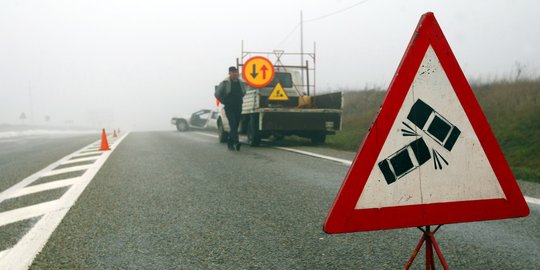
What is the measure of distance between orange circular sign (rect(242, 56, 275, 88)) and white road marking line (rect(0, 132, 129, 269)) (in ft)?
24.0

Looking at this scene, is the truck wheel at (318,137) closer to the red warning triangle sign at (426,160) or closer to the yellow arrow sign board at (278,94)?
the yellow arrow sign board at (278,94)

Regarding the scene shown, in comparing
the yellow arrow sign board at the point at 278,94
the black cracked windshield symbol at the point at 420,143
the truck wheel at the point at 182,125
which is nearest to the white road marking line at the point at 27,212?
the black cracked windshield symbol at the point at 420,143

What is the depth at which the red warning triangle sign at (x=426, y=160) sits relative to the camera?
2176mm

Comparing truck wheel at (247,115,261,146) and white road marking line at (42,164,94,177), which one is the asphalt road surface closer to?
white road marking line at (42,164,94,177)

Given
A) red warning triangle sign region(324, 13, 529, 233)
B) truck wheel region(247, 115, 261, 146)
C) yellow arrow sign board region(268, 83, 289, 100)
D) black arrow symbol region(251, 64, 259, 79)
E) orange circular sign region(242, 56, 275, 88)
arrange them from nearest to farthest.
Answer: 1. red warning triangle sign region(324, 13, 529, 233)
2. truck wheel region(247, 115, 261, 146)
3. yellow arrow sign board region(268, 83, 289, 100)
4. orange circular sign region(242, 56, 275, 88)
5. black arrow symbol region(251, 64, 259, 79)

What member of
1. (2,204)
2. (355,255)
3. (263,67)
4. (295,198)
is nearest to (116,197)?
(2,204)

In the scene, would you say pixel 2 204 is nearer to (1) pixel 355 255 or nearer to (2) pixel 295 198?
(2) pixel 295 198

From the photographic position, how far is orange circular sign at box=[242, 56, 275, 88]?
537 inches

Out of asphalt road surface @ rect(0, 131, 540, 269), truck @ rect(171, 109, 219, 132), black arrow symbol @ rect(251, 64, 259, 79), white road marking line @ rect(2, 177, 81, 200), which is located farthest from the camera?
truck @ rect(171, 109, 219, 132)

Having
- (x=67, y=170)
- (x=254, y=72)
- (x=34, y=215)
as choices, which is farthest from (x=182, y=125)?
(x=34, y=215)

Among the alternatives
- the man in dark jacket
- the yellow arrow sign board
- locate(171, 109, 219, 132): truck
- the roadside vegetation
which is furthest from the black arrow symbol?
locate(171, 109, 219, 132): truck

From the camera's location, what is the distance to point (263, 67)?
1373cm

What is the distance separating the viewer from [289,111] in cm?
1220

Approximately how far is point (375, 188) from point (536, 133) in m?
8.55
